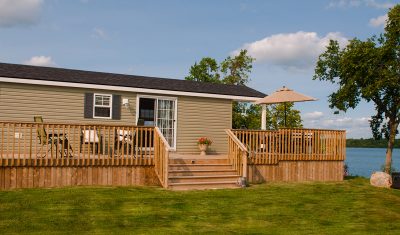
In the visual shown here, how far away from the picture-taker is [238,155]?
13359mm

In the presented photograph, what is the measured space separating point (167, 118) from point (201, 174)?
4170 mm

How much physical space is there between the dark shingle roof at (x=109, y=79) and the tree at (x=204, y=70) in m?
15.3

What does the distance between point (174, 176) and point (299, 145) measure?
14.9 feet

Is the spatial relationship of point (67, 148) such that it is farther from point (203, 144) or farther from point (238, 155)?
point (203, 144)

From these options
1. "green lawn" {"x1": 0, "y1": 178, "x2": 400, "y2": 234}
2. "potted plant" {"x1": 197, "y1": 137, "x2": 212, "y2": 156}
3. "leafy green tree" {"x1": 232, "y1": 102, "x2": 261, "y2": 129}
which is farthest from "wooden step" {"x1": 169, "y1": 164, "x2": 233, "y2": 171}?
"leafy green tree" {"x1": 232, "y1": 102, "x2": 261, "y2": 129}

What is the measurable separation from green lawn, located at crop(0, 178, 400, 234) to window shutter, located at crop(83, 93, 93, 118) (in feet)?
14.5

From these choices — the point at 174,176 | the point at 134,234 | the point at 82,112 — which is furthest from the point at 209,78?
the point at 134,234

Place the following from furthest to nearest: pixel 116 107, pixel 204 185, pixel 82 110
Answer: pixel 116 107, pixel 82 110, pixel 204 185

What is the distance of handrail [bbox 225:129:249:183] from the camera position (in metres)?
13.0

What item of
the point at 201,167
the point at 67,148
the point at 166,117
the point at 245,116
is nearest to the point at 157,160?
the point at 201,167

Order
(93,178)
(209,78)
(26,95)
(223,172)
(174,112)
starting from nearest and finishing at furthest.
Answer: (93,178) < (223,172) < (26,95) < (174,112) < (209,78)

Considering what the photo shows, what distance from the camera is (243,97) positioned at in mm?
17875

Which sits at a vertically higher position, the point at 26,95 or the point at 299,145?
the point at 26,95

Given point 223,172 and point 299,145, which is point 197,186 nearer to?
point 223,172
